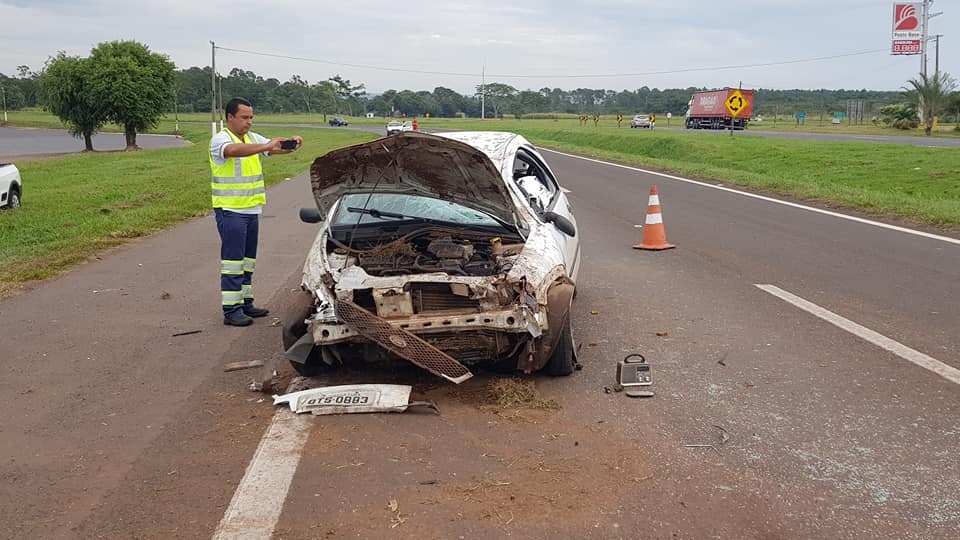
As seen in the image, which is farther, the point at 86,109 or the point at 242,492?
the point at 86,109

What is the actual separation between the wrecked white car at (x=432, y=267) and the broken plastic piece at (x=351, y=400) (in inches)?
9.7

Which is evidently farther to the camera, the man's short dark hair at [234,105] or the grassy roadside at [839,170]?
the grassy roadside at [839,170]

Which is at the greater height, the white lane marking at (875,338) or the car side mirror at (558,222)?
the car side mirror at (558,222)

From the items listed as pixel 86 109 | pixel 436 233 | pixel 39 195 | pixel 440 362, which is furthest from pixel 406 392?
pixel 86 109

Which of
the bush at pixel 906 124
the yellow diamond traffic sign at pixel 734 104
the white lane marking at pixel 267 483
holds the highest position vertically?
the bush at pixel 906 124

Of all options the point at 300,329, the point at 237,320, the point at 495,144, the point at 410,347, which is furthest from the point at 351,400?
the point at 495,144

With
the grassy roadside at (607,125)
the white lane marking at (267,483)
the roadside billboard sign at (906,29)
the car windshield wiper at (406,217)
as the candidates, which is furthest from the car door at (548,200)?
the roadside billboard sign at (906,29)

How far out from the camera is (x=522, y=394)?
5039 mm

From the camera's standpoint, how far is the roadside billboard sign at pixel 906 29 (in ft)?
227

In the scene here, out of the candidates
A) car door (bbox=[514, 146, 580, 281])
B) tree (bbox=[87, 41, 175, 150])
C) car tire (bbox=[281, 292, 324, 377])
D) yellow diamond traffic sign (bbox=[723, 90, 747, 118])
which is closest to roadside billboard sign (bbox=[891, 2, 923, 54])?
yellow diamond traffic sign (bbox=[723, 90, 747, 118])

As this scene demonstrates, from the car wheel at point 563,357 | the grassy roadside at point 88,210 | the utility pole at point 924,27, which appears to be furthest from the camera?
the utility pole at point 924,27

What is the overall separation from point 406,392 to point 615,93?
169m

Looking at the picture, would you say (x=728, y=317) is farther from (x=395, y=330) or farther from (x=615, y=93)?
(x=615, y=93)

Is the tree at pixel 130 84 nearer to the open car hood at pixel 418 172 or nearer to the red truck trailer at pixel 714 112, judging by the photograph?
the red truck trailer at pixel 714 112
